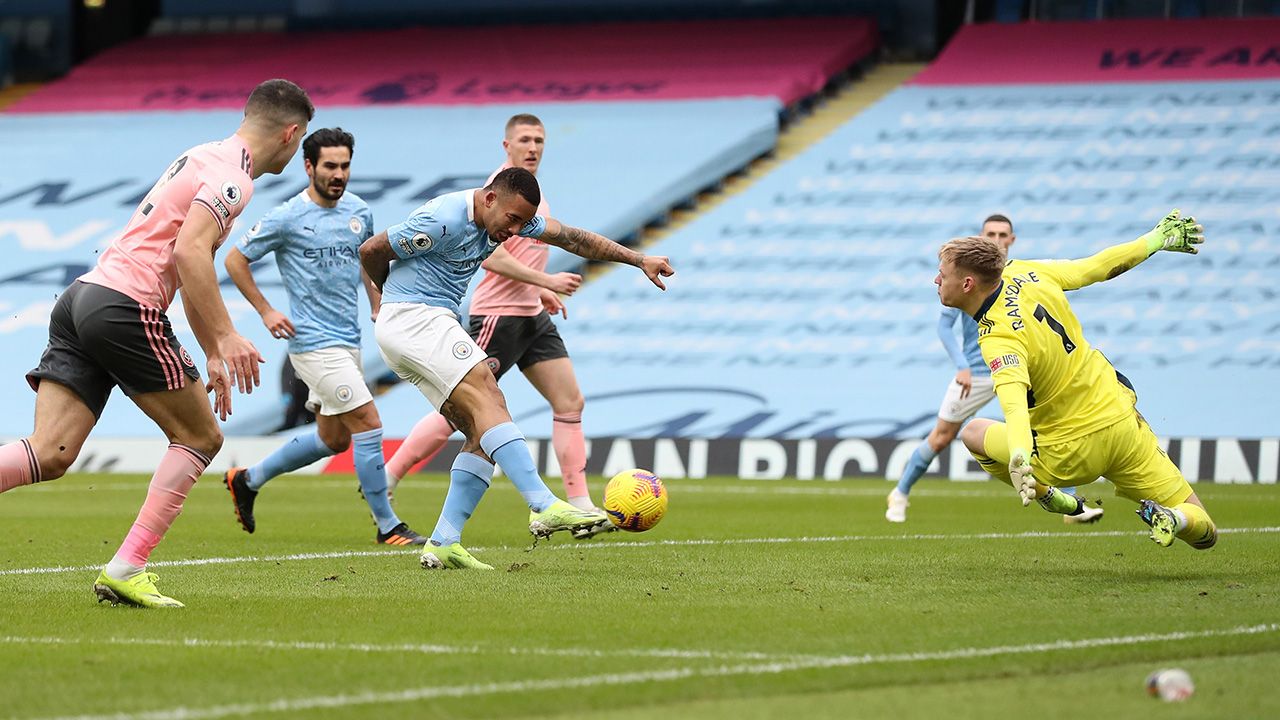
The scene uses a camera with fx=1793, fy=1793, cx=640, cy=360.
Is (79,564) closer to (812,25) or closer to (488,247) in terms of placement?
(488,247)

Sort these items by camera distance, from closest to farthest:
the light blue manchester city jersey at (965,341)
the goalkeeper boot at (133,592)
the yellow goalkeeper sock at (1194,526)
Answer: the goalkeeper boot at (133,592) → the yellow goalkeeper sock at (1194,526) → the light blue manchester city jersey at (965,341)

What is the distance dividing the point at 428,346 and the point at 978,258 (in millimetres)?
2669

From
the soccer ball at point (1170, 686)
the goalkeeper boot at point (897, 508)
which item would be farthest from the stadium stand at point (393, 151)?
the soccer ball at point (1170, 686)

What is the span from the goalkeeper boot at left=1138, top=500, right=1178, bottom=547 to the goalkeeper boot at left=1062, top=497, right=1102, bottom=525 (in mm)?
760

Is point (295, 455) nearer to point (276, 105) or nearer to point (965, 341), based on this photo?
point (276, 105)

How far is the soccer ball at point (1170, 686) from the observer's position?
199 inches

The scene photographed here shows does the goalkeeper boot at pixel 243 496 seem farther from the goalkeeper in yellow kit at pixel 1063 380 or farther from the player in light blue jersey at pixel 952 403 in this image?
the goalkeeper in yellow kit at pixel 1063 380

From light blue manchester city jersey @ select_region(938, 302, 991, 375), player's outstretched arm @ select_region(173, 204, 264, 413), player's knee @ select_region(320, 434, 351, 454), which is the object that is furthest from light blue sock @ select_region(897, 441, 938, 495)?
player's outstretched arm @ select_region(173, 204, 264, 413)

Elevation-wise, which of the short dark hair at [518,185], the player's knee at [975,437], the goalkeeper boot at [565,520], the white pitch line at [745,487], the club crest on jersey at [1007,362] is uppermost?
the short dark hair at [518,185]

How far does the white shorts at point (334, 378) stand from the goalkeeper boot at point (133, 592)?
3340 mm

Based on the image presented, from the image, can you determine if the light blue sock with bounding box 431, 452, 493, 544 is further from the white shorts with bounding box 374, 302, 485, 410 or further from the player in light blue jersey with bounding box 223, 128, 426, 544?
the player in light blue jersey with bounding box 223, 128, 426, 544

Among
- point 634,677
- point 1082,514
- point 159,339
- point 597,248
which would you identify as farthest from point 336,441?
point 634,677

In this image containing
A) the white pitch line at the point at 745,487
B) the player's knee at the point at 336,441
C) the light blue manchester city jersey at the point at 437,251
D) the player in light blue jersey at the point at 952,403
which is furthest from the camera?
the white pitch line at the point at 745,487

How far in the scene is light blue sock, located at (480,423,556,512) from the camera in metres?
8.41
